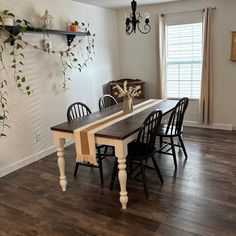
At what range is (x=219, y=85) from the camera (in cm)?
471

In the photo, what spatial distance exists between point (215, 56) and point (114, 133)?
10.0 feet

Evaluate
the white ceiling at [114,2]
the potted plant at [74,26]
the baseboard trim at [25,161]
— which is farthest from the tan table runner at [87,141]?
the white ceiling at [114,2]

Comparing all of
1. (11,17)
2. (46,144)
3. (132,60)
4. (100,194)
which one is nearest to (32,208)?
(100,194)

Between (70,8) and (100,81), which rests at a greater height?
(70,8)

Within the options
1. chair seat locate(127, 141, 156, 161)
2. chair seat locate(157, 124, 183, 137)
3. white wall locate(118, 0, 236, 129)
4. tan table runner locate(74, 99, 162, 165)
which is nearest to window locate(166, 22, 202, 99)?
white wall locate(118, 0, 236, 129)

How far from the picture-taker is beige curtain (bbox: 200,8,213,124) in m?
4.46

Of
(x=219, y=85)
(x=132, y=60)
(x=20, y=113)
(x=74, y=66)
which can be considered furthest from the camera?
(x=132, y=60)

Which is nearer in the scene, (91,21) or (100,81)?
(91,21)

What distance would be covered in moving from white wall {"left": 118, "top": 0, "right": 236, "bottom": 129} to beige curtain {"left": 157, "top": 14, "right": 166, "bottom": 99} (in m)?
0.17

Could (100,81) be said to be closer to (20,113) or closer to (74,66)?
(74,66)

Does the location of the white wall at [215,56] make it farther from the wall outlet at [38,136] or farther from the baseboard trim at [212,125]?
the wall outlet at [38,136]

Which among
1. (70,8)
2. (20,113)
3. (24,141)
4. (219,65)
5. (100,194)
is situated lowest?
(100,194)

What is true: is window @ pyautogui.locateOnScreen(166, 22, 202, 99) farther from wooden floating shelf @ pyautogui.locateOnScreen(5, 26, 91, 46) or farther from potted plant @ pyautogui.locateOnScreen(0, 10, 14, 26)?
potted plant @ pyautogui.locateOnScreen(0, 10, 14, 26)

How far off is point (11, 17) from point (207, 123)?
12.3 ft
